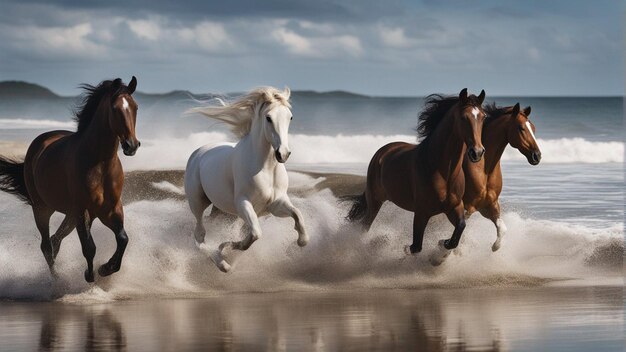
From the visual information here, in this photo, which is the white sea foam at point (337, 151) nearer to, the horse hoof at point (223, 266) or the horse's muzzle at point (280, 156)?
the horse hoof at point (223, 266)

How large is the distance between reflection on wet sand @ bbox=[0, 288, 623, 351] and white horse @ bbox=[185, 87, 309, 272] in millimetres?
649

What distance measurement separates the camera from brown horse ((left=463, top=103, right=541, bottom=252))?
12.2 metres

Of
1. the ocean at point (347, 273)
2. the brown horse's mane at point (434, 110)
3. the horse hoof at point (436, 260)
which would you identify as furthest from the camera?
the brown horse's mane at point (434, 110)

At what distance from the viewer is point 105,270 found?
11.1 m

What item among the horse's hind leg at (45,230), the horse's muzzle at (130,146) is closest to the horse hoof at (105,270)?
the horse's hind leg at (45,230)

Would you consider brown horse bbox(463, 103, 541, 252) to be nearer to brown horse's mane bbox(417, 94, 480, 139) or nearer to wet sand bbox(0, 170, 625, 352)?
brown horse's mane bbox(417, 94, 480, 139)

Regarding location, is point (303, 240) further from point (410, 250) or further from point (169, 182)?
point (169, 182)

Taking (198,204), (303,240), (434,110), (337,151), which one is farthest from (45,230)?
(337,151)

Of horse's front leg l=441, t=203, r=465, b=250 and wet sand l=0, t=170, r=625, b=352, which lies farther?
horse's front leg l=441, t=203, r=465, b=250

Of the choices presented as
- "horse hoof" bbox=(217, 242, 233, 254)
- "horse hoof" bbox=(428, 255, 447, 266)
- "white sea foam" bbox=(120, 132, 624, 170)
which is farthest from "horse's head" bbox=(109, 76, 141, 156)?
"white sea foam" bbox=(120, 132, 624, 170)

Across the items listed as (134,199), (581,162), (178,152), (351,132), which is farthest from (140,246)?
(351,132)

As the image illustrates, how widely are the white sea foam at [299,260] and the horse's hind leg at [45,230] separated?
0.11 m

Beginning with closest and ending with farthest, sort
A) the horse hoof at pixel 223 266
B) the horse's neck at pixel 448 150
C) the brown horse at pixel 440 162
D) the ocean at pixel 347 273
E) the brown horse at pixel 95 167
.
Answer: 1. the ocean at pixel 347 273
2. the brown horse at pixel 95 167
3. the horse hoof at pixel 223 266
4. the brown horse at pixel 440 162
5. the horse's neck at pixel 448 150

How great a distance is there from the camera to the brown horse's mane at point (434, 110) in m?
12.0
